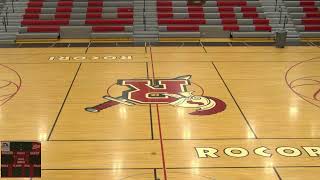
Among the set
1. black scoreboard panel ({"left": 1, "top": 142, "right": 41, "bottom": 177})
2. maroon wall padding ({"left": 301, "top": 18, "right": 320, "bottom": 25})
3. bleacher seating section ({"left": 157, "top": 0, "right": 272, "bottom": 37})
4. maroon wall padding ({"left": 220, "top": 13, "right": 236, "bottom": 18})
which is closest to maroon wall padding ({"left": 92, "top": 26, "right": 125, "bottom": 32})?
bleacher seating section ({"left": 157, "top": 0, "right": 272, "bottom": 37})

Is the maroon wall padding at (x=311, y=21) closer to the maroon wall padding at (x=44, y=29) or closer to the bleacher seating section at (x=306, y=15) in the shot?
the bleacher seating section at (x=306, y=15)

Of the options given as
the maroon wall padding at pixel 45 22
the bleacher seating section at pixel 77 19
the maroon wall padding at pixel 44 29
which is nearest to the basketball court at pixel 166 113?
the bleacher seating section at pixel 77 19

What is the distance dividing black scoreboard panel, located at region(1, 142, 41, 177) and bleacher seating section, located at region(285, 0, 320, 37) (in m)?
16.2

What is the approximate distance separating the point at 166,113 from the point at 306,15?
13840 mm

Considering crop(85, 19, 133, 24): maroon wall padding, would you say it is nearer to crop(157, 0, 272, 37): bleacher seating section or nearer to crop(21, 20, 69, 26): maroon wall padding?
crop(21, 20, 69, 26): maroon wall padding

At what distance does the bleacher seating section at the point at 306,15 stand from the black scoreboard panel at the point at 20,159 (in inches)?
639

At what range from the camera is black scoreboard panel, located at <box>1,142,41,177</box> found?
5.14 m

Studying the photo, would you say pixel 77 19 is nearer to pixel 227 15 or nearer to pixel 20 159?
pixel 227 15

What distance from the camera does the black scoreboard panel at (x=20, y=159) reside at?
16.9 ft

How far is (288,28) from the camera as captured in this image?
771 inches

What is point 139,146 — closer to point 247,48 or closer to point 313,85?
point 313,85

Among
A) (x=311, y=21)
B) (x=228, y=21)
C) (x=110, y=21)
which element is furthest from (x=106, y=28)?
(x=311, y=21)

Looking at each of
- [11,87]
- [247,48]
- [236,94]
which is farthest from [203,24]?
[11,87]

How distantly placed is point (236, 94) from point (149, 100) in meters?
2.28
